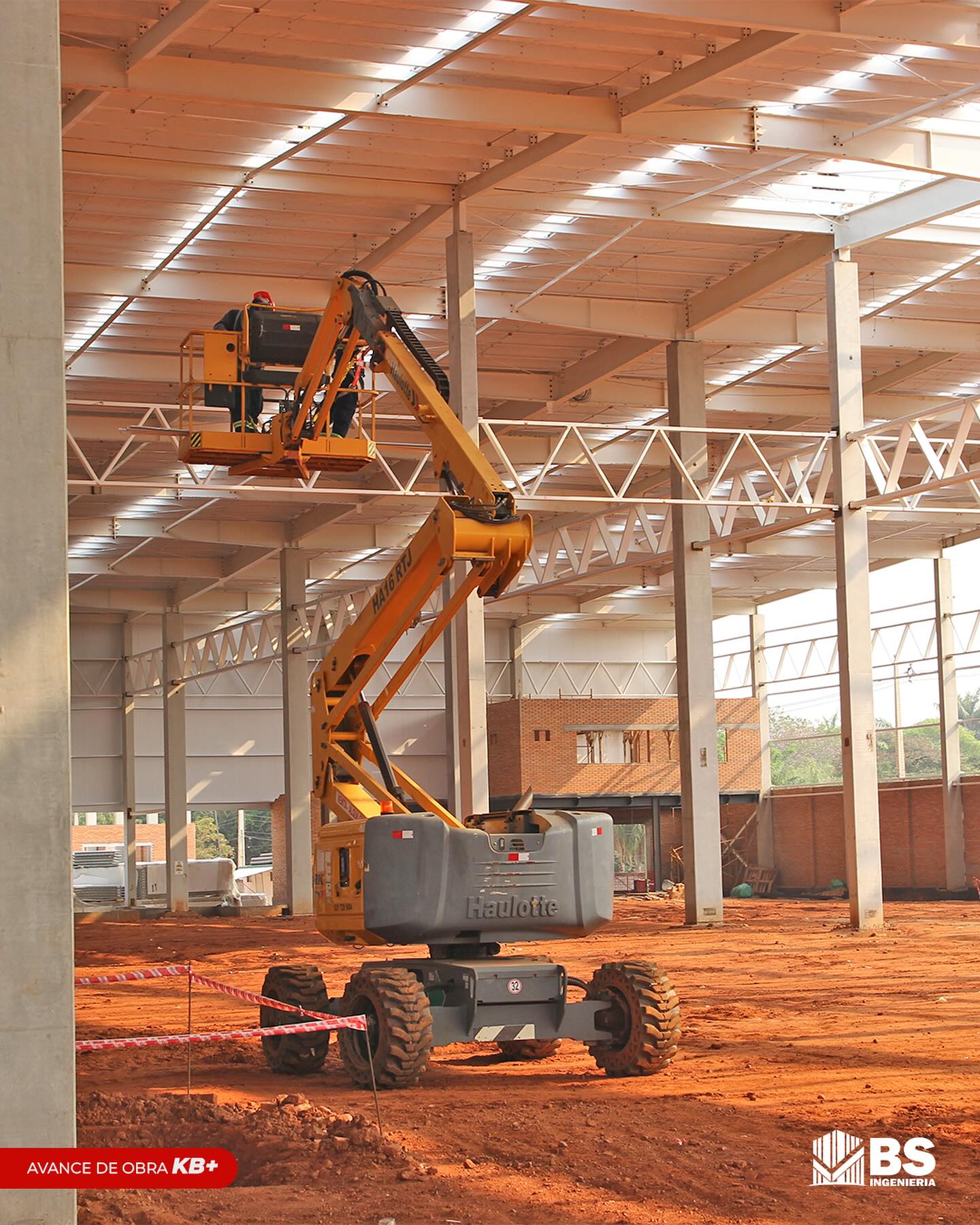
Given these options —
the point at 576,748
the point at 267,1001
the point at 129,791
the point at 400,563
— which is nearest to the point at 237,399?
the point at 400,563

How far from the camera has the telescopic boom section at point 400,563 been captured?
→ 11.8 m

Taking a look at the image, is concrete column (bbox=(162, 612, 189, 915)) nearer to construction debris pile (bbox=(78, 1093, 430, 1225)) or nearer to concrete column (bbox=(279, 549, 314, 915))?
concrete column (bbox=(279, 549, 314, 915))

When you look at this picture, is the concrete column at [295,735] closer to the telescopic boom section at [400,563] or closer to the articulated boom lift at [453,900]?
the telescopic boom section at [400,563]

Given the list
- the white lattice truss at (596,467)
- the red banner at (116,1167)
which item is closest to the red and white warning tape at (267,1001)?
the red banner at (116,1167)

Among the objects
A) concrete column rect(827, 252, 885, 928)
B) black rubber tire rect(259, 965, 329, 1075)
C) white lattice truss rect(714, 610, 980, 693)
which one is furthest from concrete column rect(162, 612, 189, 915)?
black rubber tire rect(259, 965, 329, 1075)

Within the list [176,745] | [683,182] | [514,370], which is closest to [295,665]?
[176,745]

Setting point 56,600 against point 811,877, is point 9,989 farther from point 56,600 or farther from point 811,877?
point 811,877

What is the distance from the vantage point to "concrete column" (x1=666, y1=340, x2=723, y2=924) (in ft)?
87.3

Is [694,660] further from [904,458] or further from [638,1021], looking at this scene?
[638,1021]

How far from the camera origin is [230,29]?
17.8 m

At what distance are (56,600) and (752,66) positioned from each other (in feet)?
49.3

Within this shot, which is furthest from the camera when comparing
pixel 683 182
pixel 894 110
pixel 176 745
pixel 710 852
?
pixel 176 745

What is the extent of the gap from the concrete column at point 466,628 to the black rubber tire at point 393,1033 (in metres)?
10.7

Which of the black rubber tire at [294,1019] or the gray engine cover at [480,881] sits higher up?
the gray engine cover at [480,881]
